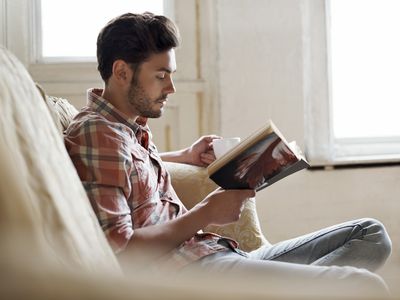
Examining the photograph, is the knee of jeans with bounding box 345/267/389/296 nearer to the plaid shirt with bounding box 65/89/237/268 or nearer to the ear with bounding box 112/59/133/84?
the plaid shirt with bounding box 65/89/237/268

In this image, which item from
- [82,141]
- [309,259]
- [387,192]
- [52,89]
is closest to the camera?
[82,141]

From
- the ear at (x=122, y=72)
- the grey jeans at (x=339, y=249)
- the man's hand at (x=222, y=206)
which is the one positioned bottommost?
the grey jeans at (x=339, y=249)

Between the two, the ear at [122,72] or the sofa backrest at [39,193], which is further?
the ear at [122,72]

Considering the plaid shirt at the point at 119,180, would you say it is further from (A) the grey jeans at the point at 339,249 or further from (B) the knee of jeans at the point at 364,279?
(B) the knee of jeans at the point at 364,279

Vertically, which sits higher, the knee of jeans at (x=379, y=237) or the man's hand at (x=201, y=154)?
the man's hand at (x=201, y=154)

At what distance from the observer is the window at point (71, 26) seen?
3057mm

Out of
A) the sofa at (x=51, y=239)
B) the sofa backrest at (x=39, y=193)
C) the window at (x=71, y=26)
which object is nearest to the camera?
the sofa at (x=51, y=239)

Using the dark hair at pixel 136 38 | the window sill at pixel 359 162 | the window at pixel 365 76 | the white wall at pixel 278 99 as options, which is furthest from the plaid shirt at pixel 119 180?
the window at pixel 365 76

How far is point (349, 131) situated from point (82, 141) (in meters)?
2.05

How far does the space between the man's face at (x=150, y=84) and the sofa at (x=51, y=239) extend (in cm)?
57

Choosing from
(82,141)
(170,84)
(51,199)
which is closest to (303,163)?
(170,84)

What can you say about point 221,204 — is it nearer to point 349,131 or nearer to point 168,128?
point 168,128

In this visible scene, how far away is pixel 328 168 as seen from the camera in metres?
3.17

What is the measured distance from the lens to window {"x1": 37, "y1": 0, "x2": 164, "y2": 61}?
3057 millimetres
